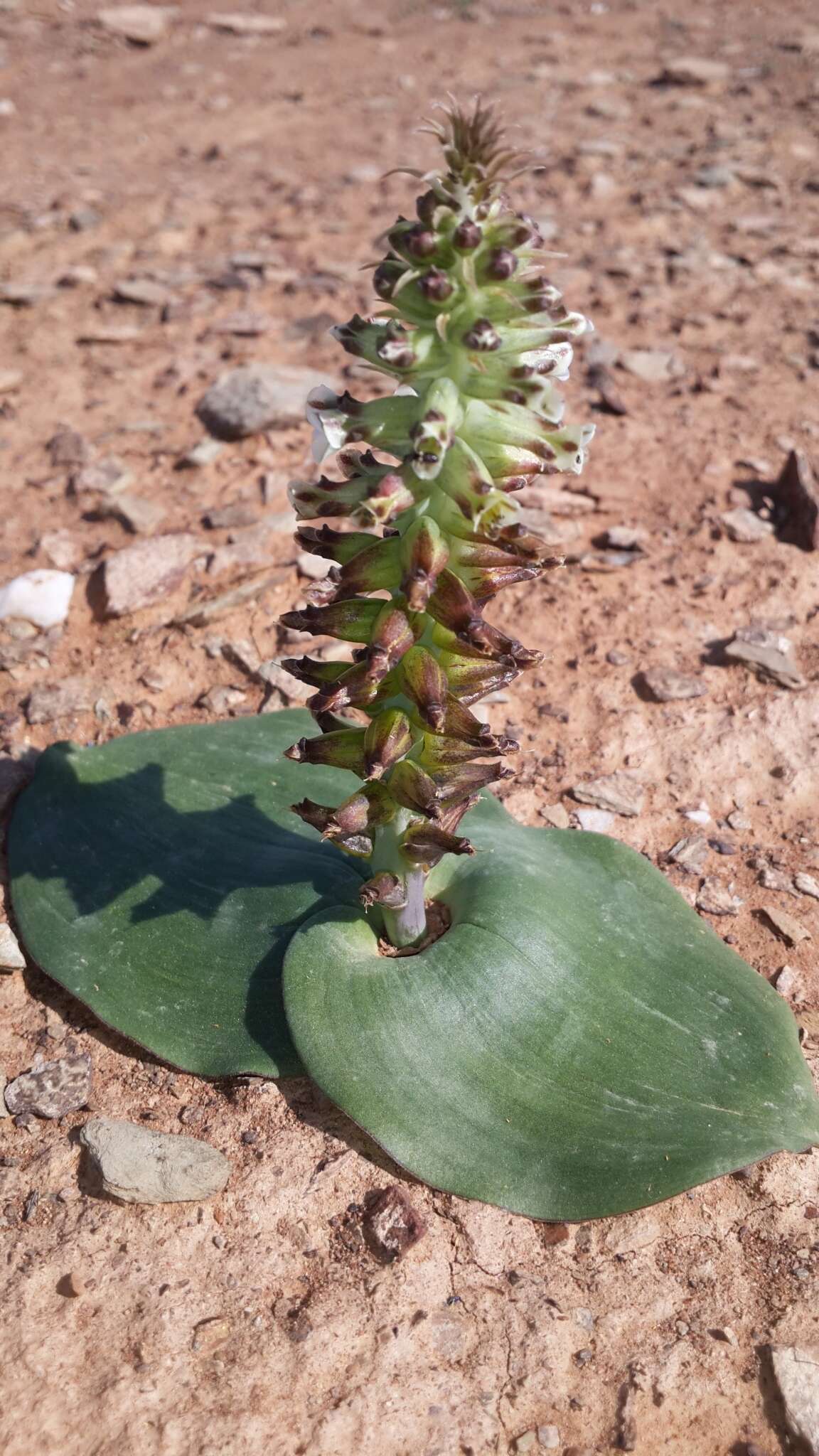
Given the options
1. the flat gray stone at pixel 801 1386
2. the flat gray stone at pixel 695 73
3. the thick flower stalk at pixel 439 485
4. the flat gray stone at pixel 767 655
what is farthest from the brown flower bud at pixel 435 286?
the flat gray stone at pixel 695 73

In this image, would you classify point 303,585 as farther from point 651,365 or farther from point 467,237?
point 467,237

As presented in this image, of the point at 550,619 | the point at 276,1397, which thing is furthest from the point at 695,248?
the point at 276,1397

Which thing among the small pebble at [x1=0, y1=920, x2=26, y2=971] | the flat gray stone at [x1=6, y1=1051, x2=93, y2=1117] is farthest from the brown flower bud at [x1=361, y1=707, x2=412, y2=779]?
the small pebble at [x1=0, y1=920, x2=26, y2=971]

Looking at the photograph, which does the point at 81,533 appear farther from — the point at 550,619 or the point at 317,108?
the point at 317,108

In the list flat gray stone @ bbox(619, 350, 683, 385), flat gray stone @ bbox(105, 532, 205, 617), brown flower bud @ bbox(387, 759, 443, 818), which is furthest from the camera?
flat gray stone @ bbox(619, 350, 683, 385)

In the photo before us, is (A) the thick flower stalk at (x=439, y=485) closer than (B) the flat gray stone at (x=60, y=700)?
Yes

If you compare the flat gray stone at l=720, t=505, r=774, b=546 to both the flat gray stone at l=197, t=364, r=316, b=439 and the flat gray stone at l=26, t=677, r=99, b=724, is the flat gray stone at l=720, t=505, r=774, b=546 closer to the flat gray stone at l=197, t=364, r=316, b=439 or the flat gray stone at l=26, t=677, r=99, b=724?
the flat gray stone at l=197, t=364, r=316, b=439

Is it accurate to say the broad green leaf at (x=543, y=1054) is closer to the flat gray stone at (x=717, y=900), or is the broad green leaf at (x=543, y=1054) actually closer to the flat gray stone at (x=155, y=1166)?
the flat gray stone at (x=155, y=1166)
